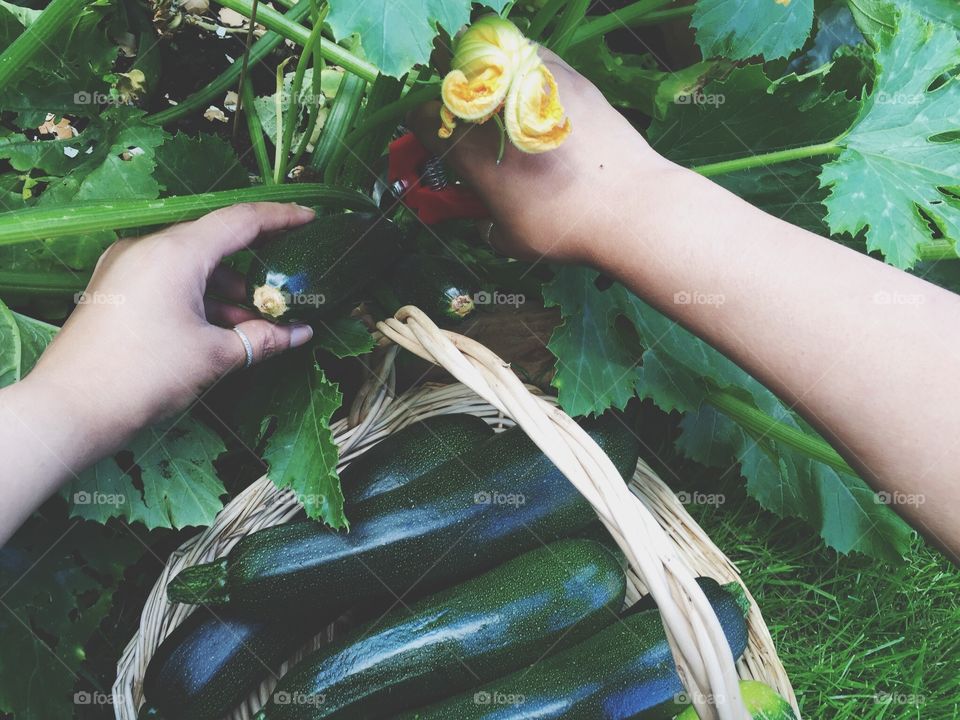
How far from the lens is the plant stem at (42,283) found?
1244mm

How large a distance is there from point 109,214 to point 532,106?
0.56m

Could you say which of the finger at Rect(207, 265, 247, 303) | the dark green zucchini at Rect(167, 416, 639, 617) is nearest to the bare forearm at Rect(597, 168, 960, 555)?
the dark green zucchini at Rect(167, 416, 639, 617)

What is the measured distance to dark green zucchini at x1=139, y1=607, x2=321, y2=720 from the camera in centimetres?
128

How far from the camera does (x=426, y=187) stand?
132 centimetres

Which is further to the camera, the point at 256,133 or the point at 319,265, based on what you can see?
the point at 256,133

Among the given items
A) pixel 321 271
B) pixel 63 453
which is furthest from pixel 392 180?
pixel 63 453

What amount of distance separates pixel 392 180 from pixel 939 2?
0.94 m

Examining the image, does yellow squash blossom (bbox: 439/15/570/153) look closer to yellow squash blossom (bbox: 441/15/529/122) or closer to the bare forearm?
yellow squash blossom (bbox: 441/15/529/122)

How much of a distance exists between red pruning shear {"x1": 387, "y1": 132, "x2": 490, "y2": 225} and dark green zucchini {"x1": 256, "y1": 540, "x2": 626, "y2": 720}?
57 cm

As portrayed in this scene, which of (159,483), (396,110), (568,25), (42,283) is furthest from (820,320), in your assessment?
Answer: (42,283)

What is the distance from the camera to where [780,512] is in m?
1.61

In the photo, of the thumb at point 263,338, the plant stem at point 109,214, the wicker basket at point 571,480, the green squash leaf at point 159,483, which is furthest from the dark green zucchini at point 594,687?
the plant stem at point 109,214

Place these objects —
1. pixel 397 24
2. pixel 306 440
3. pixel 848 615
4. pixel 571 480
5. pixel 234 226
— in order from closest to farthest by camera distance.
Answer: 1. pixel 397 24
2. pixel 571 480
3. pixel 234 226
4. pixel 306 440
5. pixel 848 615

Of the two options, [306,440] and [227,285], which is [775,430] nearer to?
[306,440]
